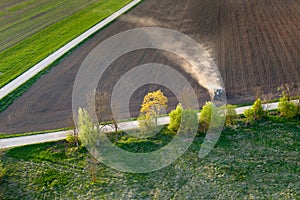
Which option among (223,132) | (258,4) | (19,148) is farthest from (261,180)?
(258,4)

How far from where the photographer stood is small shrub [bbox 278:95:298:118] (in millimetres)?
34938

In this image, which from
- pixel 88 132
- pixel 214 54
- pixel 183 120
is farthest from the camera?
pixel 214 54

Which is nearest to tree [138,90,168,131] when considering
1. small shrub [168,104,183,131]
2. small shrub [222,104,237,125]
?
small shrub [168,104,183,131]

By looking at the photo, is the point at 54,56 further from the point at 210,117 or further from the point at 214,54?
the point at 210,117

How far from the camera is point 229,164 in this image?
99.4 feet

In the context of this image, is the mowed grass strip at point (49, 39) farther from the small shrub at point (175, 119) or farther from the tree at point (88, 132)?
the small shrub at point (175, 119)

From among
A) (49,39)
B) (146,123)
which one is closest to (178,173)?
(146,123)

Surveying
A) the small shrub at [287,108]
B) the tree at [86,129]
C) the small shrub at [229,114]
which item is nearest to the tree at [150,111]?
the tree at [86,129]

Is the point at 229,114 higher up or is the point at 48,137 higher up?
the point at 48,137

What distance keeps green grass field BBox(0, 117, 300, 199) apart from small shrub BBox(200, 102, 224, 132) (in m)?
1.00

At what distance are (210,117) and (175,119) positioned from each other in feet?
10.1

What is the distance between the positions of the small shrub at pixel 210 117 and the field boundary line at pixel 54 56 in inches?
820

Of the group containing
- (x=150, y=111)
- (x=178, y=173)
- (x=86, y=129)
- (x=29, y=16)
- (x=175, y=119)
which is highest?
(x=29, y=16)

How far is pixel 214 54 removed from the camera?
1794 inches
